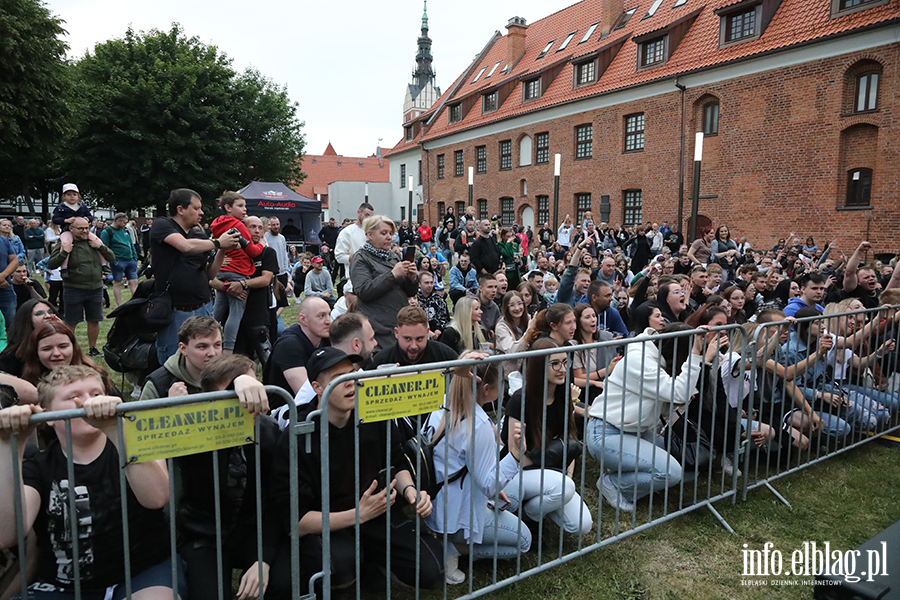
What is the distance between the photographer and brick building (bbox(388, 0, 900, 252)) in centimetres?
1777

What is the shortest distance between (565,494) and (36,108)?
2575 cm

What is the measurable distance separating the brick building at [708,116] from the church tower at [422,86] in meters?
34.0

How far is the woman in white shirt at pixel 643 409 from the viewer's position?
3.67 metres

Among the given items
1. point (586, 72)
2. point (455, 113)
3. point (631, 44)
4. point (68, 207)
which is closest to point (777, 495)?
point (68, 207)

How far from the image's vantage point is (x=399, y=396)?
264 cm

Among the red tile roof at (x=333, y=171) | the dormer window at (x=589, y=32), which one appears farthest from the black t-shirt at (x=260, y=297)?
the red tile roof at (x=333, y=171)

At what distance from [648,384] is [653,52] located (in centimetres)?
2466

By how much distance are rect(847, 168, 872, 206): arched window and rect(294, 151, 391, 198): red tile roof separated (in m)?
60.3

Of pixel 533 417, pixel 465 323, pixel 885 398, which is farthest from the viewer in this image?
pixel 465 323

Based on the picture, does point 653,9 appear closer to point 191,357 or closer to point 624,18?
point 624,18

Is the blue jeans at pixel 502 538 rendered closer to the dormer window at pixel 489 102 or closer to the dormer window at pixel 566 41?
the dormer window at pixel 566 41

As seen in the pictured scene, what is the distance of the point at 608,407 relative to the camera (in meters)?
3.92

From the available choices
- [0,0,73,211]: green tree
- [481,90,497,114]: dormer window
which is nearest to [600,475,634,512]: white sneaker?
[0,0,73,211]: green tree

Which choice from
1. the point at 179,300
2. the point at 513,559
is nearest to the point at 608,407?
the point at 513,559
